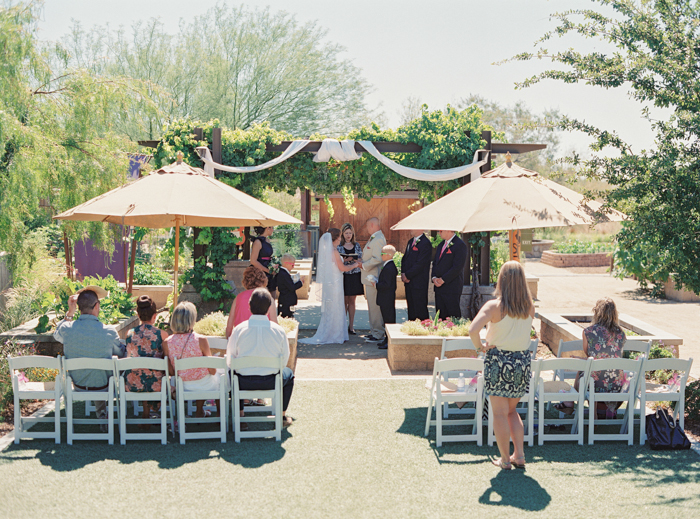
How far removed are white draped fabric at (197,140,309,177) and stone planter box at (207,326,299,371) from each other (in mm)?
3272

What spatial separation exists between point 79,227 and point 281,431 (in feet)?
20.3

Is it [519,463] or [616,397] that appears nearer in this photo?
[519,463]

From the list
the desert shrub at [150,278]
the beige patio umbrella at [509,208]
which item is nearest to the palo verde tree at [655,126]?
the beige patio umbrella at [509,208]

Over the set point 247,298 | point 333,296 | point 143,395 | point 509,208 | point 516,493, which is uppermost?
point 509,208

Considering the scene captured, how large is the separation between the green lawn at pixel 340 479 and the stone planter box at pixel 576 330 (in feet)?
7.96

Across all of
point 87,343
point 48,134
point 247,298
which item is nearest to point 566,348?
point 247,298

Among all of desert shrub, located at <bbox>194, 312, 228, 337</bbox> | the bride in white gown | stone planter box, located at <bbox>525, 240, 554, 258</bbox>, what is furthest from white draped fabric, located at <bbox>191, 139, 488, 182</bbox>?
stone planter box, located at <bbox>525, 240, 554, 258</bbox>

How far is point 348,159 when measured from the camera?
10031 mm

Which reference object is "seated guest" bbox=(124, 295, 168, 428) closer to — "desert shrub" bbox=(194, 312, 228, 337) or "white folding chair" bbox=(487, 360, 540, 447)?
"desert shrub" bbox=(194, 312, 228, 337)

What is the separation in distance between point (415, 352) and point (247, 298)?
7.83ft

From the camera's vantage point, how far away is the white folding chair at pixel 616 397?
5191mm

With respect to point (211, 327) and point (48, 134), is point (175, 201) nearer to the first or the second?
point (211, 327)

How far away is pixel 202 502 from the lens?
409 cm

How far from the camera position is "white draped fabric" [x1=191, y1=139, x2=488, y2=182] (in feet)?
32.4
